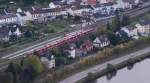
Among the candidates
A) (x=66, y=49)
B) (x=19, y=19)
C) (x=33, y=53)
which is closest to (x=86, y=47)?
(x=66, y=49)

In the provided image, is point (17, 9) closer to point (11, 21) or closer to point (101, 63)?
point (11, 21)

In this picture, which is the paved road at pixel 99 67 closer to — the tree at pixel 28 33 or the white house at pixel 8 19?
the tree at pixel 28 33

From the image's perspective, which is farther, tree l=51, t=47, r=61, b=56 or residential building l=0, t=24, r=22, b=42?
residential building l=0, t=24, r=22, b=42

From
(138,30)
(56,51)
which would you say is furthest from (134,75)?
(138,30)

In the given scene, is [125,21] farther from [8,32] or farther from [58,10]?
[8,32]

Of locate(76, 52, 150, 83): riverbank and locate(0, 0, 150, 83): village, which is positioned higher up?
locate(0, 0, 150, 83): village

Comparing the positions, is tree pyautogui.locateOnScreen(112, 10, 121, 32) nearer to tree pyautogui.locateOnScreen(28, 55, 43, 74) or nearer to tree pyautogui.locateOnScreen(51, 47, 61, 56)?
tree pyautogui.locateOnScreen(51, 47, 61, 56)

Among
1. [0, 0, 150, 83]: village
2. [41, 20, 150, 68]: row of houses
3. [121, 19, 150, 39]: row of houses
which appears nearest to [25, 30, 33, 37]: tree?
[0, 0, 150, 83]: village
